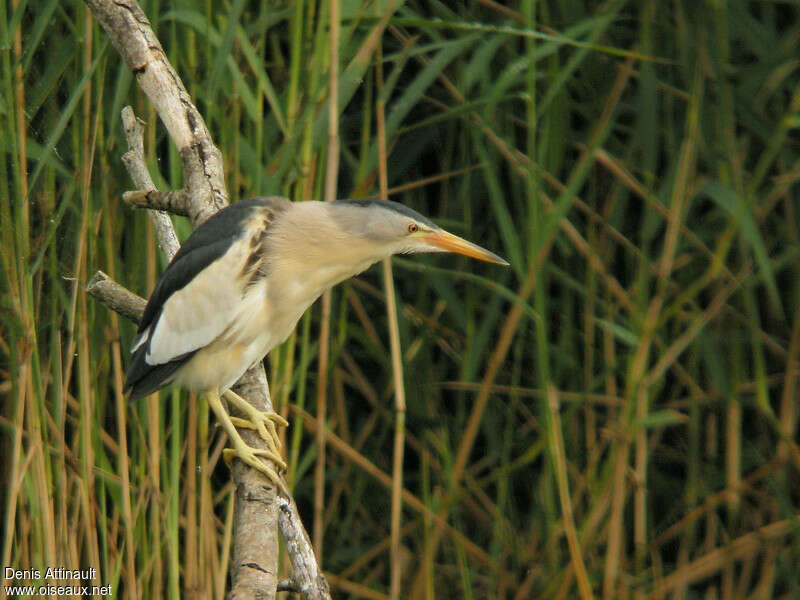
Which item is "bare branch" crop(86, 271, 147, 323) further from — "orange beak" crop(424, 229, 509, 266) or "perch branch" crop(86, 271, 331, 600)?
"orange beak" crop(424, 229, 509, 266)

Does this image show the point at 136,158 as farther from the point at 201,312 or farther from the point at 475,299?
the point at 475,299

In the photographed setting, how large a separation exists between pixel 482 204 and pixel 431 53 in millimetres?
300

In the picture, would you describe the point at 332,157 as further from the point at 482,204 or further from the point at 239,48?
the point at 482,204

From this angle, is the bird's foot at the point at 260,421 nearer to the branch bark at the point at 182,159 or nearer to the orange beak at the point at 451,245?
the branch bark at the point at 182,159

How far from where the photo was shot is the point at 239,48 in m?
1.61

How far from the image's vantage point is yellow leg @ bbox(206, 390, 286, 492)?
1224mm

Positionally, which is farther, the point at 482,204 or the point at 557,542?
the point at 482,204

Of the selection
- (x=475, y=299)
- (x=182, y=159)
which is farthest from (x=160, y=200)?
(x=475, y=299)

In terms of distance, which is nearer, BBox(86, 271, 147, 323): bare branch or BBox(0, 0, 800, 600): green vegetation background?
BBox(86, 271, 147, 323): bare branch

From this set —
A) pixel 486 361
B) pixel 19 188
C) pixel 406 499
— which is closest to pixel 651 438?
pixel 486 361

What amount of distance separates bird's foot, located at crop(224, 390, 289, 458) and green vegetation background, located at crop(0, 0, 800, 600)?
0.08 feet

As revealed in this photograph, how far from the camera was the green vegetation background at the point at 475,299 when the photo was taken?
1.45 meters

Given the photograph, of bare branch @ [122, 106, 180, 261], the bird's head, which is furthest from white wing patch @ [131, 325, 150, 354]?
the bird's head

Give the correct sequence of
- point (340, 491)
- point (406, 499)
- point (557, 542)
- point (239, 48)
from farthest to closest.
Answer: point (340, 491)
point (406, 499)
point (557, 542)
point (239, 48)
